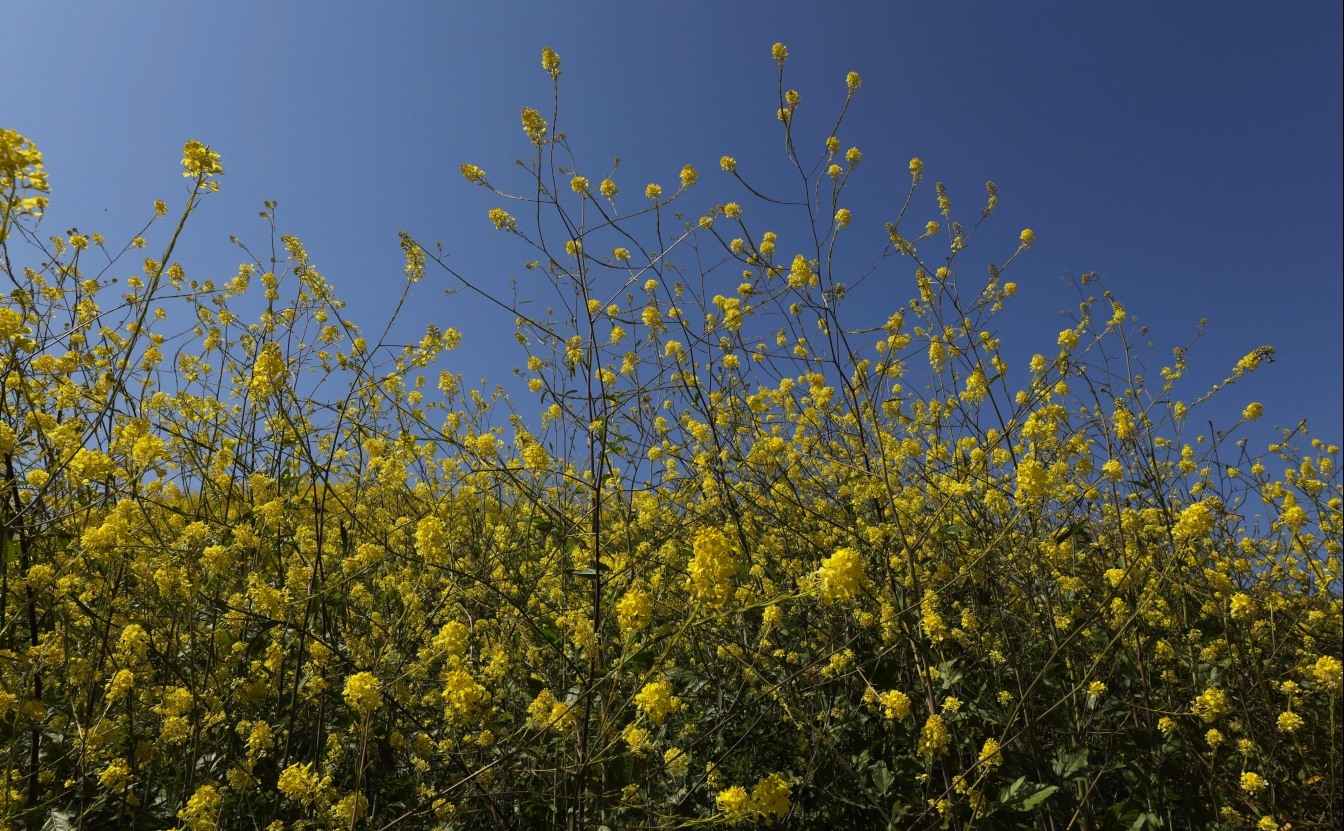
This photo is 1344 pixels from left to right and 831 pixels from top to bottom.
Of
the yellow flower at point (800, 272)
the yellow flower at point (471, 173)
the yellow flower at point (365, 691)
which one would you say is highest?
the yellow flower at point (471, 173)

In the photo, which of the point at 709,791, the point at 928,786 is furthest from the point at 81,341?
the point at 928,786

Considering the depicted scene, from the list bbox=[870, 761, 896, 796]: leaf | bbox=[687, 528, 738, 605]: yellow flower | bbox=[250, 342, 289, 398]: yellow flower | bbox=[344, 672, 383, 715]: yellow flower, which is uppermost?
bbox=[250, 342, 289, 398]: yellow flower

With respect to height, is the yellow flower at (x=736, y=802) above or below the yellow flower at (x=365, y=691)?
below

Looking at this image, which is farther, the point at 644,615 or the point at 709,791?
the point at 709,791

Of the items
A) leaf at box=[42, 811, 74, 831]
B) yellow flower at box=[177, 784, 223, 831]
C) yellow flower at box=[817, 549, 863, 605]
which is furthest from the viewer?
leaf at box=[42, 811, 74, 831]

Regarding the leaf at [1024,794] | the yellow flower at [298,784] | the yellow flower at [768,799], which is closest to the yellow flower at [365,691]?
the yellow flower at [298,784]

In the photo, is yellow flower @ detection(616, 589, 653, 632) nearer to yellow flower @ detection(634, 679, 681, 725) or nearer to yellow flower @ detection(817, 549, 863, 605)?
yellow flower @ detection(634, 679, 681, 725)

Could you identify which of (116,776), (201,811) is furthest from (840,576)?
(116,776)

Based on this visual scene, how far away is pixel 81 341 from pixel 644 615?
3665 millimetres

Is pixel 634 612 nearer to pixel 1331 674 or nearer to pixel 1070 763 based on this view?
pixel 1070 763

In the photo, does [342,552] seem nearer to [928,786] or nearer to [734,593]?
[734,593]

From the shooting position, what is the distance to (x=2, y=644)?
2928 mm

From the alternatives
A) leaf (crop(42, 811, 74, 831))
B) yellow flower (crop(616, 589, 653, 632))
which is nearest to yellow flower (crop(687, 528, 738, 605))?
yellow flower (crop(616, 589, 653, 632))

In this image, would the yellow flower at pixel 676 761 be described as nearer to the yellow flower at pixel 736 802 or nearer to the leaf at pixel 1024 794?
the yellow flower at pixel 736 802
